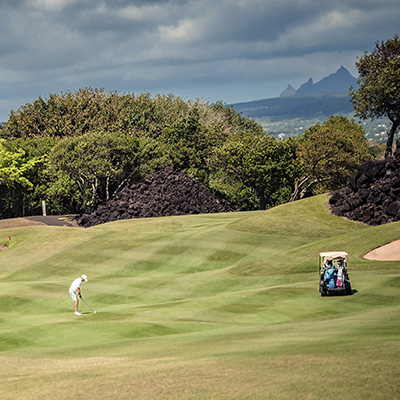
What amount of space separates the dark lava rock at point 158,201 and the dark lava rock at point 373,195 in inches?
1117

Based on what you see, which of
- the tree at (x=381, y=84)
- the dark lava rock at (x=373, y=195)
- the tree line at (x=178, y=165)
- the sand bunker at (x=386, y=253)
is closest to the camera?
the sand bunker at (x=386, y=253)

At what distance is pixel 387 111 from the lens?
81750mm

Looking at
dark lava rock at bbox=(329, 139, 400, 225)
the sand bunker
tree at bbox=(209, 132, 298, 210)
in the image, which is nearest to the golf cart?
the sand bunker

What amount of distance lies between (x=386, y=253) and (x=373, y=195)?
19.7 m

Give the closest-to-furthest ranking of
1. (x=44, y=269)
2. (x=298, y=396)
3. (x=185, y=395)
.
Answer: (x=298, y=396) < (x=185, y=395) < (x=44, y=269)

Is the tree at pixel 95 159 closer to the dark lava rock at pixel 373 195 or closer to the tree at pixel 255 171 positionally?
the tree at pixel 255 171

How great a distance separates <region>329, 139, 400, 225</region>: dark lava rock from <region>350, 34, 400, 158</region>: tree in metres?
21.0

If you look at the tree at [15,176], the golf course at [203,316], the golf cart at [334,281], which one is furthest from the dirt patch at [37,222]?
the golf cart at [334,281]

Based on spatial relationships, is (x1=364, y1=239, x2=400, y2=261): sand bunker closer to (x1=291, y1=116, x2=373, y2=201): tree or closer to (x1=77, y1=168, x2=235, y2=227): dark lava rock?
(x1=77, y1=168, x2=235, y2=227): dark lava rock

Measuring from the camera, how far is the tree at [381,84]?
77.7m

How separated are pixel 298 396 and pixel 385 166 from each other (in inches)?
1975

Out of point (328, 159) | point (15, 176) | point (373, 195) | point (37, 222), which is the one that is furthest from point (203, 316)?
point (15, 176)

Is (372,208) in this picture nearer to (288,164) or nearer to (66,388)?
(288,164)

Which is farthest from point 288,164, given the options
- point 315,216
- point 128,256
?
point 128,256
